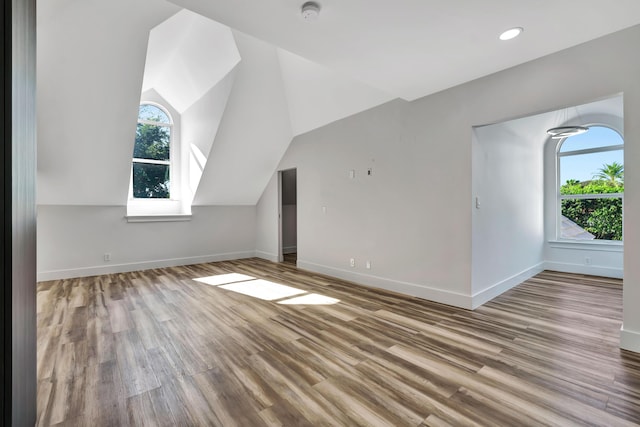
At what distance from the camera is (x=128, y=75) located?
3.60m

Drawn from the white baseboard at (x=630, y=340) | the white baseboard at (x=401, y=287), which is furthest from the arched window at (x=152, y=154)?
the white baseboard at (x=630, y=340)

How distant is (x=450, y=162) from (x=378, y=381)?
8.33ft

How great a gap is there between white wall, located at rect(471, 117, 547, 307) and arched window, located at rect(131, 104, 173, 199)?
5.81 m

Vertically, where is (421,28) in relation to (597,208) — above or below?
above

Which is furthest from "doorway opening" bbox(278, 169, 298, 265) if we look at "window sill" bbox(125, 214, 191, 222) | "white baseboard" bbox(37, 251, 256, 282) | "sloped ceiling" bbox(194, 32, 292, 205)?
"window sill" bbox(125, 214, 191, 222)

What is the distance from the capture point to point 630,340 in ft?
7.72

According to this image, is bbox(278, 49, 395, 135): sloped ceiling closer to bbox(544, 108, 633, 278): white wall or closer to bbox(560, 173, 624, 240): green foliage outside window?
bbox(544, 108, 633, 278): white wall

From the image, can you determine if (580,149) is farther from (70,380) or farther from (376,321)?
(70,380)

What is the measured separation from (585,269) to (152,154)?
27.6ft

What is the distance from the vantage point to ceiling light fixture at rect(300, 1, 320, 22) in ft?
6.17

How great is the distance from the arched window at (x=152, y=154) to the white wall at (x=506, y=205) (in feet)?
19.1

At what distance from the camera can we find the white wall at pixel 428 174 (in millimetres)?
2355

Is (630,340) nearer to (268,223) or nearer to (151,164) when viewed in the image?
(268,223)

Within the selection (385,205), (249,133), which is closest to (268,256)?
(249,133)
